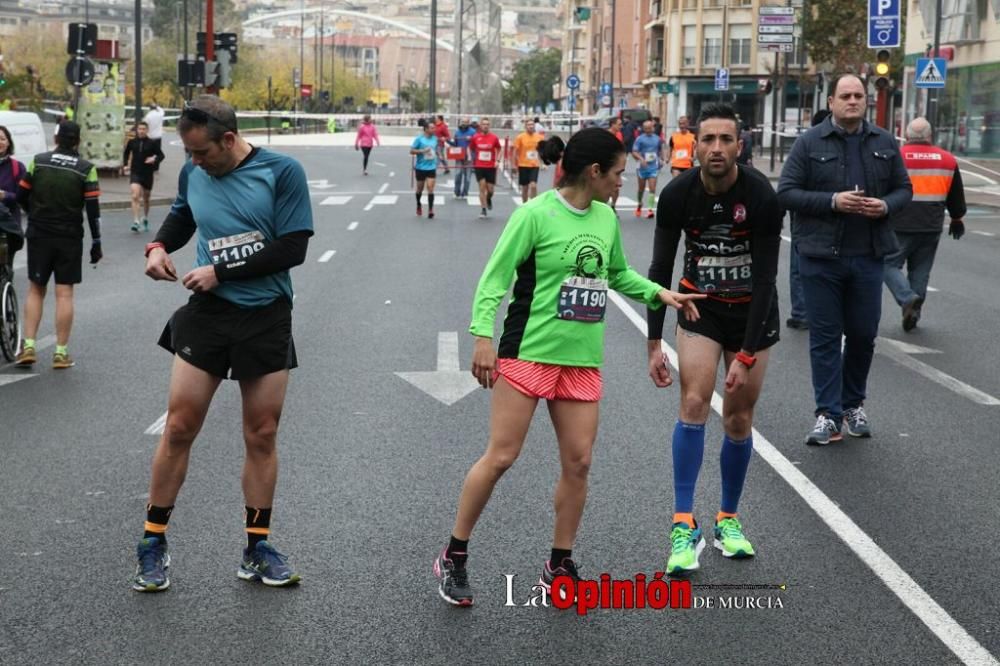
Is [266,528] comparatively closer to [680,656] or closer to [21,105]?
[680,656]

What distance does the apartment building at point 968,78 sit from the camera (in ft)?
162

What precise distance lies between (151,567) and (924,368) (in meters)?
7.28

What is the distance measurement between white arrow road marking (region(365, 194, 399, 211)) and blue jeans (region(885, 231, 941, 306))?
62.5 feet

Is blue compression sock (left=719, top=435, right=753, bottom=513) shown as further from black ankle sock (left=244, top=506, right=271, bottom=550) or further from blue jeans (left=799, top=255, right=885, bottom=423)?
blue jeans (left=799, top=255, right=885, bottom=423)

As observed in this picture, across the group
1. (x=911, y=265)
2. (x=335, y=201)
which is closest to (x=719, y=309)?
(x=911, y=265)

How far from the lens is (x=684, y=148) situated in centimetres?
2828

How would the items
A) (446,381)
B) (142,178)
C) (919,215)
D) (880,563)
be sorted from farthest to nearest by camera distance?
(142,178)
(919,215)
(446,381)
(880,563)

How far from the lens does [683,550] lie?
19.4ft

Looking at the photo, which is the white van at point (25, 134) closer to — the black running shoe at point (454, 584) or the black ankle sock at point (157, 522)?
the black ankle sock at point (157, 522)

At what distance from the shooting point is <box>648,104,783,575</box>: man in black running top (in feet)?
19.6

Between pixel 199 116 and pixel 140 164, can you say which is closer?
pixel 199 116

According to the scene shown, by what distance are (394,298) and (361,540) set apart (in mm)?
9635

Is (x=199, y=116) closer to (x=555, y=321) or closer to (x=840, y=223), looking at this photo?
(x=555, y=321)

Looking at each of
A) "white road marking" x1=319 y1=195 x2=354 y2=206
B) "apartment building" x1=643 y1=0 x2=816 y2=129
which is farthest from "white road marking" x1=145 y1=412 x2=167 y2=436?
"apartment building" x1=643 y1=0 x2=816 y2=129
